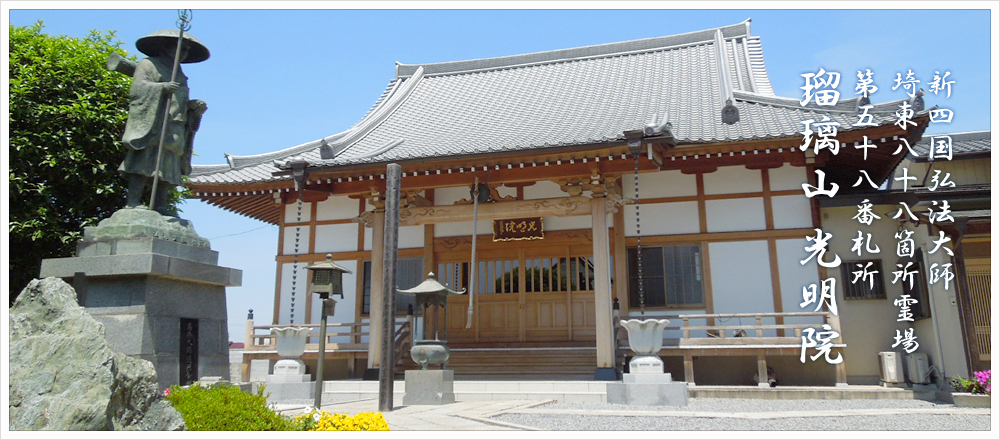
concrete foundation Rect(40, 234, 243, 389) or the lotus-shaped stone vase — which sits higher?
concrete foundation Rect(40, 234, 243, 389)

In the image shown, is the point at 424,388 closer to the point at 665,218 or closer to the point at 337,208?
the point at 665,218

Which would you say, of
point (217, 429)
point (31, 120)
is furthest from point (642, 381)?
point (31, 120)

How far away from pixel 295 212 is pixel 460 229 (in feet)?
12.6

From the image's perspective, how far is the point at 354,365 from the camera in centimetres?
1352

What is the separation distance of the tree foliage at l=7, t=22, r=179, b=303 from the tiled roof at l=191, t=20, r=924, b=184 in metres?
2.01

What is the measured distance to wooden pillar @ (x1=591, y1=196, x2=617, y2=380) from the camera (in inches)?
433

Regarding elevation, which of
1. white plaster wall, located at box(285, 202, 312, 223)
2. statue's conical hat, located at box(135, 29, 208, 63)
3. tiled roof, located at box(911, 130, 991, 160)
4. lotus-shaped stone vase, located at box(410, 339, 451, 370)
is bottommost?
lotus-shaped stone vase, located at box(410, 339, 451, 370)

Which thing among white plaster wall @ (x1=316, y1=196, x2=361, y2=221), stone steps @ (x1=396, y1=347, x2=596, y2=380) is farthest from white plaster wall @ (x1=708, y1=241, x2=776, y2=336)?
white plaster wall @ (x1=316, y1=196, x2=361, y2=221)

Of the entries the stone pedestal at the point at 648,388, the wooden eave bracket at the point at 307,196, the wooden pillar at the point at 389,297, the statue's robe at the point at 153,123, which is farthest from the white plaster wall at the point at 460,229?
the statue's robe at the point at 153,123

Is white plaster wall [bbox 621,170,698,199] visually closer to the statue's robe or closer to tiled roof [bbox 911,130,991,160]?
tiled roof [bbox 911,130,991,160]

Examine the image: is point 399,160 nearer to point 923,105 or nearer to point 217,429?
point 217,429

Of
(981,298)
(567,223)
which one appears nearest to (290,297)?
(567,223)

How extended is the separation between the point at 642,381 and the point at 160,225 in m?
6.42

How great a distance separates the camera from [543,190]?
45.3 feet
